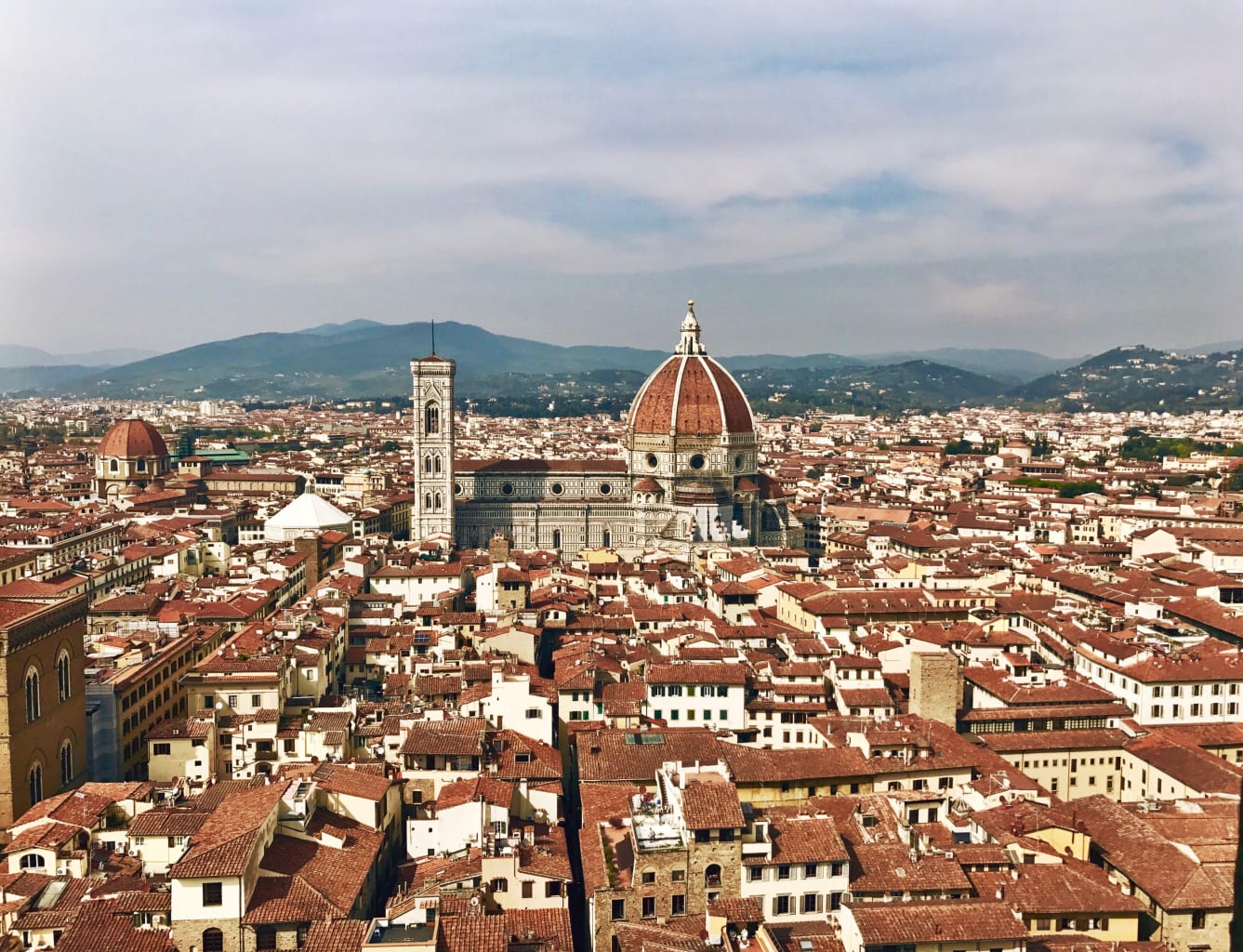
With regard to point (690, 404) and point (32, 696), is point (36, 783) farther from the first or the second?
point (690, 404)

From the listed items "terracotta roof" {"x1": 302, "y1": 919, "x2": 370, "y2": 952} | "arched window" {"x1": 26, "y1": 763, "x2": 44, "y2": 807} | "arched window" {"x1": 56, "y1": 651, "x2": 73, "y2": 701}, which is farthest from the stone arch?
"terracotta roof" {"x1": 302, "y1": 919, "x2": 370, "y2": 952}

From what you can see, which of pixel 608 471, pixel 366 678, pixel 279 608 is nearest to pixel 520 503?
pixel 608 471

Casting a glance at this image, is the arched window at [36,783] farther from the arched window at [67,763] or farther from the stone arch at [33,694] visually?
the stone arch at [33,694]

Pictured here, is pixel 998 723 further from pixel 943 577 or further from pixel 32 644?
pixel 32 644

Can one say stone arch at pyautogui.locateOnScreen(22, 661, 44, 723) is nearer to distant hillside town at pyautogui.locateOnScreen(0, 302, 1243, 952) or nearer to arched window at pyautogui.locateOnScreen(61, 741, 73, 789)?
distant hillside town at pyautogui.locateOnScreen(0, 302, 1243, 952)

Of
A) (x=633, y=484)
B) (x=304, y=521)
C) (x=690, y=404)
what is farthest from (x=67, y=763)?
(x=690, y=404)

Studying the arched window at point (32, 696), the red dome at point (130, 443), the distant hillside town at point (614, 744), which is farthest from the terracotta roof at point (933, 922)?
the red dome at point (130, 443)
